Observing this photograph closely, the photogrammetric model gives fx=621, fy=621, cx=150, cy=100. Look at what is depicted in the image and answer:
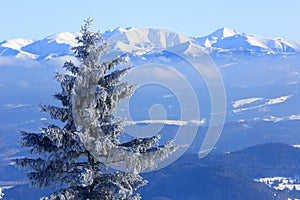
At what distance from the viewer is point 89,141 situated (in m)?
17.5

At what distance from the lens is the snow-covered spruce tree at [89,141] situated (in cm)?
1789

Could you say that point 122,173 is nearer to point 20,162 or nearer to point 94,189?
point 94,189

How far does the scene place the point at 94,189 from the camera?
1866 centimetres

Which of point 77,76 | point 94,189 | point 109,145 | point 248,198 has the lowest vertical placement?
point 248,198

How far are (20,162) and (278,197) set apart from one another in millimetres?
180059

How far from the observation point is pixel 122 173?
18922 mm

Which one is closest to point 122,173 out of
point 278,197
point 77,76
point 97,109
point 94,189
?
point 94,189

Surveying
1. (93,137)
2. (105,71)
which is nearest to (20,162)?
(93,137)

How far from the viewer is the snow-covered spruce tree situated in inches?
704

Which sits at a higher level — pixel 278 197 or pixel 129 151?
pixel 129 151

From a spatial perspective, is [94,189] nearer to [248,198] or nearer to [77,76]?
[77,76]

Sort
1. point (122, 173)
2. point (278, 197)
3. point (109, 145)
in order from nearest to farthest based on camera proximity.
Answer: point (109, 145), point (122, 173), point (278, 197)

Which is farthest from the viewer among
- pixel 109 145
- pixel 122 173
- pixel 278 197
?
pixel 278 197

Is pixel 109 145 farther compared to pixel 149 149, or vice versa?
pixel 149 149
